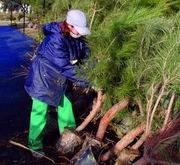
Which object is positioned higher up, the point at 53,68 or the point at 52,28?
the point at 52,28

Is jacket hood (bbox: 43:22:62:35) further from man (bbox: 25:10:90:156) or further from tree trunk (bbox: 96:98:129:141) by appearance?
tree trunk (bbox: 96:98:129:141)

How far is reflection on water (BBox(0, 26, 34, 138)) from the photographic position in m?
3.63

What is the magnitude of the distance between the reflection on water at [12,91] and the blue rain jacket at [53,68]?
24.5 inches

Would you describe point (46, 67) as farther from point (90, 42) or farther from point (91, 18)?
point (91, 18)

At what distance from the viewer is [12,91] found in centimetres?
444

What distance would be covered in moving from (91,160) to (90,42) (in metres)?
0.89

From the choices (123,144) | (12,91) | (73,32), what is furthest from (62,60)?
(12,91)

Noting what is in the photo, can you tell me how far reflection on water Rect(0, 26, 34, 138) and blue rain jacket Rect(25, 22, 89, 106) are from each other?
0.62 meters

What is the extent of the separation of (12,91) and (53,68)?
1531 millimetres

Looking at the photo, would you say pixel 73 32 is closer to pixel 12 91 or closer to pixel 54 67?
pixel 54 67

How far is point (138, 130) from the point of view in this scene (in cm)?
288

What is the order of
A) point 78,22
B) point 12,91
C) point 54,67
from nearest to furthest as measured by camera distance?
point 78,22
point 54,67
point 12,91

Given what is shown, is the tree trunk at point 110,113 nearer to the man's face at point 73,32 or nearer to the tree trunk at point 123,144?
the tree trunk at point 123,144

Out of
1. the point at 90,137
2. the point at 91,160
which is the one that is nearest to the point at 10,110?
the point at 90,137
